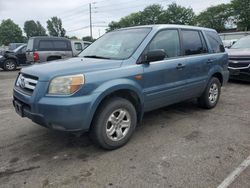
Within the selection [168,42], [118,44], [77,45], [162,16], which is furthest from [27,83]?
[162,16]

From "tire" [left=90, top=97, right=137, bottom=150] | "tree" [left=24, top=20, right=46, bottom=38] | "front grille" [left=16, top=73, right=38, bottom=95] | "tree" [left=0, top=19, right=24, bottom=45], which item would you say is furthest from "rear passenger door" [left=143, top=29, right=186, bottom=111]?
"tree" [left=24, top=20, right=46, bottom=38]

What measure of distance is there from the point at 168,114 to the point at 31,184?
10.7ft

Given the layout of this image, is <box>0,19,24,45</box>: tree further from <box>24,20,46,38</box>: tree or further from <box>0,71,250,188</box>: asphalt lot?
<box>0,71,250,188</box>: asphalt lot

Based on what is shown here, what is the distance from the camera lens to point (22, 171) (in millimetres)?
3326

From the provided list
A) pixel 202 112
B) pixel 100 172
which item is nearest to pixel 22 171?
pixel 100 172

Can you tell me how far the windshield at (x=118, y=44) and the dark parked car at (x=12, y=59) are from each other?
42.1ft

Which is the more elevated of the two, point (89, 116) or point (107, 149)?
point (89, 116)

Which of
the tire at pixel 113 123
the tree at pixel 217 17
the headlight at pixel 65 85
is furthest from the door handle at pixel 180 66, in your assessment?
the tree at pixel 217 17

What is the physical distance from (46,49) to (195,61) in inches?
418

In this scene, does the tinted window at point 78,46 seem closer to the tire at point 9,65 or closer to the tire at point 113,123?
the tire at point 9,65

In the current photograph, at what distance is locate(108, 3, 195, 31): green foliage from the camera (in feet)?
192

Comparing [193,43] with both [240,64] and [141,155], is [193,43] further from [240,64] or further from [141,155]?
[240,64]

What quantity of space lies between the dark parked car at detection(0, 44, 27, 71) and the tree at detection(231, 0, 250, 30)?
4087cm

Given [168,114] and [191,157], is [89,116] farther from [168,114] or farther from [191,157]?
[168,114]
